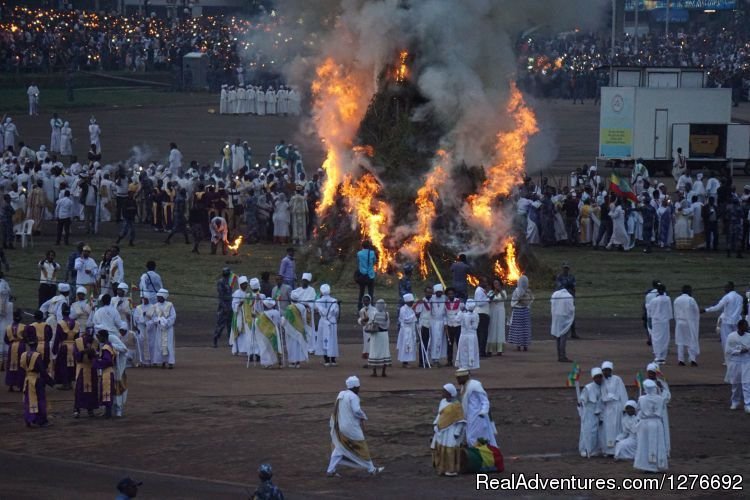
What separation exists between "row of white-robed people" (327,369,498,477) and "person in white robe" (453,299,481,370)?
5.04m

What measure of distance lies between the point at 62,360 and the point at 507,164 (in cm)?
1093

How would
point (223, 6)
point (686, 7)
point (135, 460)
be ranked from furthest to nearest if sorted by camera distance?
point (686, 7) < point (223, 6) < point (135, 460)

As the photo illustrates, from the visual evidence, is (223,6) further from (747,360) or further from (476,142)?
(747,360)

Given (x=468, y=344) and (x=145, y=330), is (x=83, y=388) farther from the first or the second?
(x=468, y=344)

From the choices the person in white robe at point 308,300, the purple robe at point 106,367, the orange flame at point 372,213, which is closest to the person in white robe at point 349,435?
the purple robe at point 106,367

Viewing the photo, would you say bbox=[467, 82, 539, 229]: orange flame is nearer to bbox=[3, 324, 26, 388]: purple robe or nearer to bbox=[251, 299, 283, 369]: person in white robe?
bbox=[251, 299, 283, 369]: person in white robe

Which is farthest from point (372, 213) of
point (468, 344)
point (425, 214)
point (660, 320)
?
point (660, 320)

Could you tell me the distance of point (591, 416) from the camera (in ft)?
56.7

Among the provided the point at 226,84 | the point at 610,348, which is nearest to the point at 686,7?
the point at 226,84

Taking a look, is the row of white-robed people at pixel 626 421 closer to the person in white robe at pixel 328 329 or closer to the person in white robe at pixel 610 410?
the person in white robe at pixel 610 410

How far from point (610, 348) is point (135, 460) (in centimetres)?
934

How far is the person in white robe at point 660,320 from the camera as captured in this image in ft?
74.0

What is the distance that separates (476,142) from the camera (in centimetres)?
2823

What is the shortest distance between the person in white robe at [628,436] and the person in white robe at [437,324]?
5.56 metres
